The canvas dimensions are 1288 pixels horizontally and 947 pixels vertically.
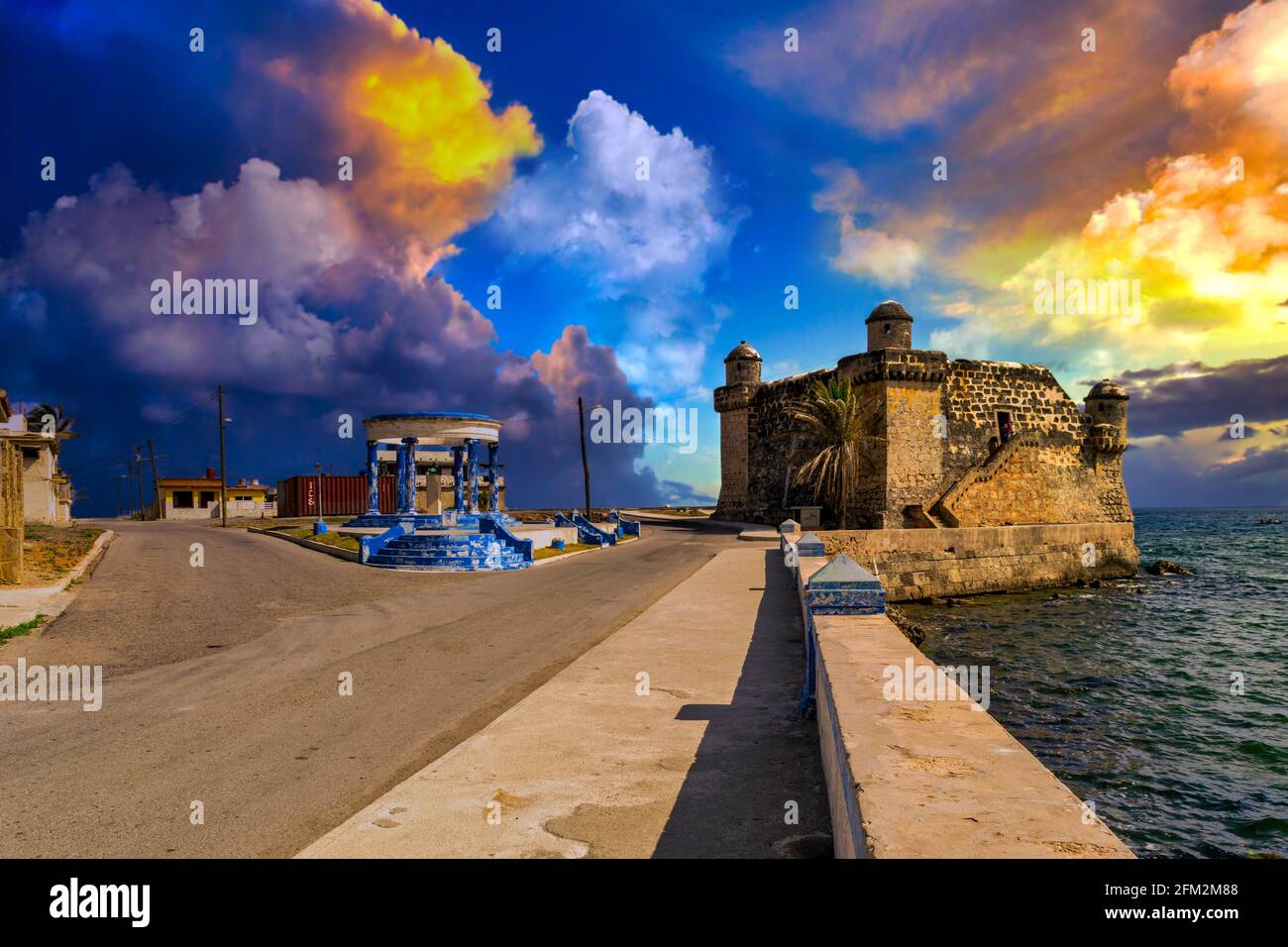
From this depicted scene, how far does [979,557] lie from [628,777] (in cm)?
2394

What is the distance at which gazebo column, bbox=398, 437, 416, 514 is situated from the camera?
31.6 m

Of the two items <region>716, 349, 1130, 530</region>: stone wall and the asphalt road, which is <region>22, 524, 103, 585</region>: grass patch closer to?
the asphalt road

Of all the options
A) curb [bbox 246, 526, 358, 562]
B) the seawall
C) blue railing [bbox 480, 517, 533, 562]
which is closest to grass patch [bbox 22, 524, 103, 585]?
curb [bbox 246, 526, 358, 562]

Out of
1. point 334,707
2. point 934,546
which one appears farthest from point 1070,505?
point 334,707

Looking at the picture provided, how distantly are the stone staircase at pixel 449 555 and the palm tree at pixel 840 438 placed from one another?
1540 centimetres

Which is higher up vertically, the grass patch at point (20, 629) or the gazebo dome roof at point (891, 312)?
the gazebo dome roof at point (891, 312)

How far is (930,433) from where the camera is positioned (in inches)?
1303

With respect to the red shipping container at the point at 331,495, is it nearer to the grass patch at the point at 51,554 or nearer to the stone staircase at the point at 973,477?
the grass patch at the point at 51,554

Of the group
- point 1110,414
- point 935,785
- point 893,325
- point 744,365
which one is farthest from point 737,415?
point 935,785

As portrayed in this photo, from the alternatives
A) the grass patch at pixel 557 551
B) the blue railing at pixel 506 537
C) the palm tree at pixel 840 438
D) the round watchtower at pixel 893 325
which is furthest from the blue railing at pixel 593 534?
the round watchtower at pixel 893 325

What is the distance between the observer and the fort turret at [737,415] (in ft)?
143

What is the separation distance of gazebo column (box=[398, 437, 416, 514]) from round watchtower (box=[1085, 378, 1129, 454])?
33620 millimetres
